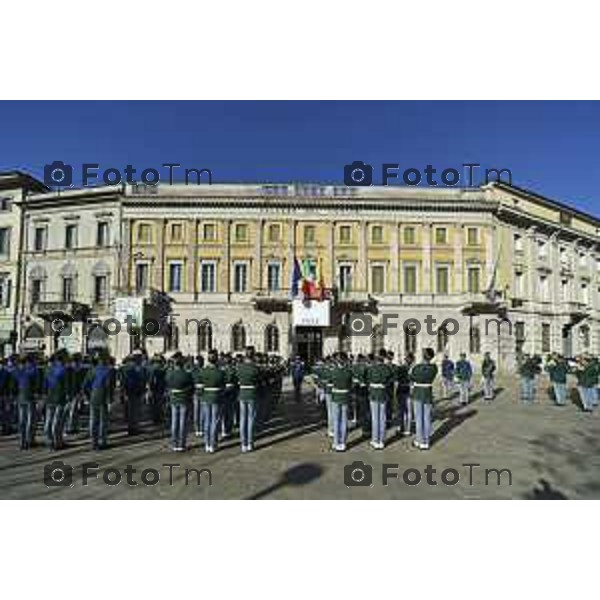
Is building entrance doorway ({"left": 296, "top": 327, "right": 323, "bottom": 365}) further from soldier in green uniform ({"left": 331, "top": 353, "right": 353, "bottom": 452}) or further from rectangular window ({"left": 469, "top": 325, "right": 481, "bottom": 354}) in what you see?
soldier in green uniform ({"left": 331, "top": 353, "right": 353, "bottom": 452})

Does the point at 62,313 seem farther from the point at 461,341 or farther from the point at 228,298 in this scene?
the point at 461,341

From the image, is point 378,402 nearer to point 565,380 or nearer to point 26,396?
point 26,396

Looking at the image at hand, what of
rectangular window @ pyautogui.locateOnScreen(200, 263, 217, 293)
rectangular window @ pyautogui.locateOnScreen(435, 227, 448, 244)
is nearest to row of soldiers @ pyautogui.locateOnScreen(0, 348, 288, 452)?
rectangular window @ pyautogui.locateOnScreen(200, 263, 217, 293)

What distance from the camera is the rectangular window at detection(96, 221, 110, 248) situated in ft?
120

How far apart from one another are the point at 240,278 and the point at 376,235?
32.4 ft

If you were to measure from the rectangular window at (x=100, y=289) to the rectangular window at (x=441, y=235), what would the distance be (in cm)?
2314

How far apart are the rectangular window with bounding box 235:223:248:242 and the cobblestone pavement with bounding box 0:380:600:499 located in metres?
23.9

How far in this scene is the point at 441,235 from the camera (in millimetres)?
36594

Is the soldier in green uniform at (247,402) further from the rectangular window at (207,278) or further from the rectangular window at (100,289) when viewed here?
the rectangular window at (100,289)

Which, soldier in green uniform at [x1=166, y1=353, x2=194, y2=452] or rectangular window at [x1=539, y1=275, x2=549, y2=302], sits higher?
rectangular window at [x1=539, y1=275, x2=549, y2=302]

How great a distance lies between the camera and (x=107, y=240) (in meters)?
36.5

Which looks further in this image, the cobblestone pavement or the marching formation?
the marching formation

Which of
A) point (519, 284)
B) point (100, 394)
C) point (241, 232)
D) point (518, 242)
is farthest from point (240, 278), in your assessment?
point (100, 394)

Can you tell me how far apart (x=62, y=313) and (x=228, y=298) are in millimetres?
11429
